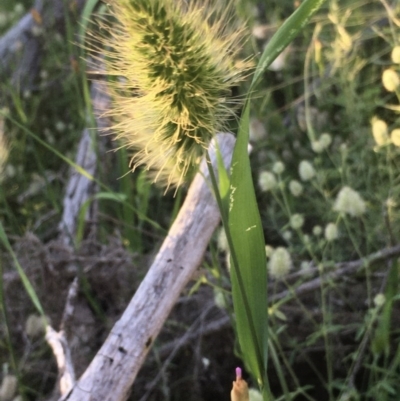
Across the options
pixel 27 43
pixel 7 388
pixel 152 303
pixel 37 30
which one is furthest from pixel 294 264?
pixel 27 43

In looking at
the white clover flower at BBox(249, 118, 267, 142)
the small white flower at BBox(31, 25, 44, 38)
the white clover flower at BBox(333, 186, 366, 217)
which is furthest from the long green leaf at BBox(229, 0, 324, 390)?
the small white flower at BBox(31, 25, 44, 38)

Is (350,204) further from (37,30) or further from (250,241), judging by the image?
(37,30)

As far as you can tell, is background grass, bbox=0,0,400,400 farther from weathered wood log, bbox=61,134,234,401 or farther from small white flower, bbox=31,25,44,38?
small white flower, bbox=31,25,44,38

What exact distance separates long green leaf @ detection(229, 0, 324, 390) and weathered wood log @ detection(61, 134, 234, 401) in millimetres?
188

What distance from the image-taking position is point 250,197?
56 centimetres

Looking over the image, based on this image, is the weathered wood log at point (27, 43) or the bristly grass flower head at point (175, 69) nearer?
the bristly grass flower head at point (175, 69)

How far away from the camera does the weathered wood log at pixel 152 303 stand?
0.74 meters

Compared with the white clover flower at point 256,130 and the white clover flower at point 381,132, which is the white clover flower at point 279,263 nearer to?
the white clover flower at point 381,132

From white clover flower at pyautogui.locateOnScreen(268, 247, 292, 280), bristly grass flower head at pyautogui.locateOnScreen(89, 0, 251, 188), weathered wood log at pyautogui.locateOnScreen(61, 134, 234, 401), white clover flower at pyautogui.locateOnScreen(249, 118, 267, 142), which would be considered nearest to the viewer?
bristly grass flower head at pyautogui.locateOnScreen(89, 0, 251, 188)

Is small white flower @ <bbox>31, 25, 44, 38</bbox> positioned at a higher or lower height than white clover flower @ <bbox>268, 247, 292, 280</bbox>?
higher

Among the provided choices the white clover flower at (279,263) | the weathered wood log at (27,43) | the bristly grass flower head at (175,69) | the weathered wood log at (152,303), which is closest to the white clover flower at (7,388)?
the weathered wood log at (152,303)

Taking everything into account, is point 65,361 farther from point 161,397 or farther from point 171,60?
point 171,60

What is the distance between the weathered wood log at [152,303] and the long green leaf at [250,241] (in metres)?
0.19

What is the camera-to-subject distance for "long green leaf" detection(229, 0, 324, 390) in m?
0.54
